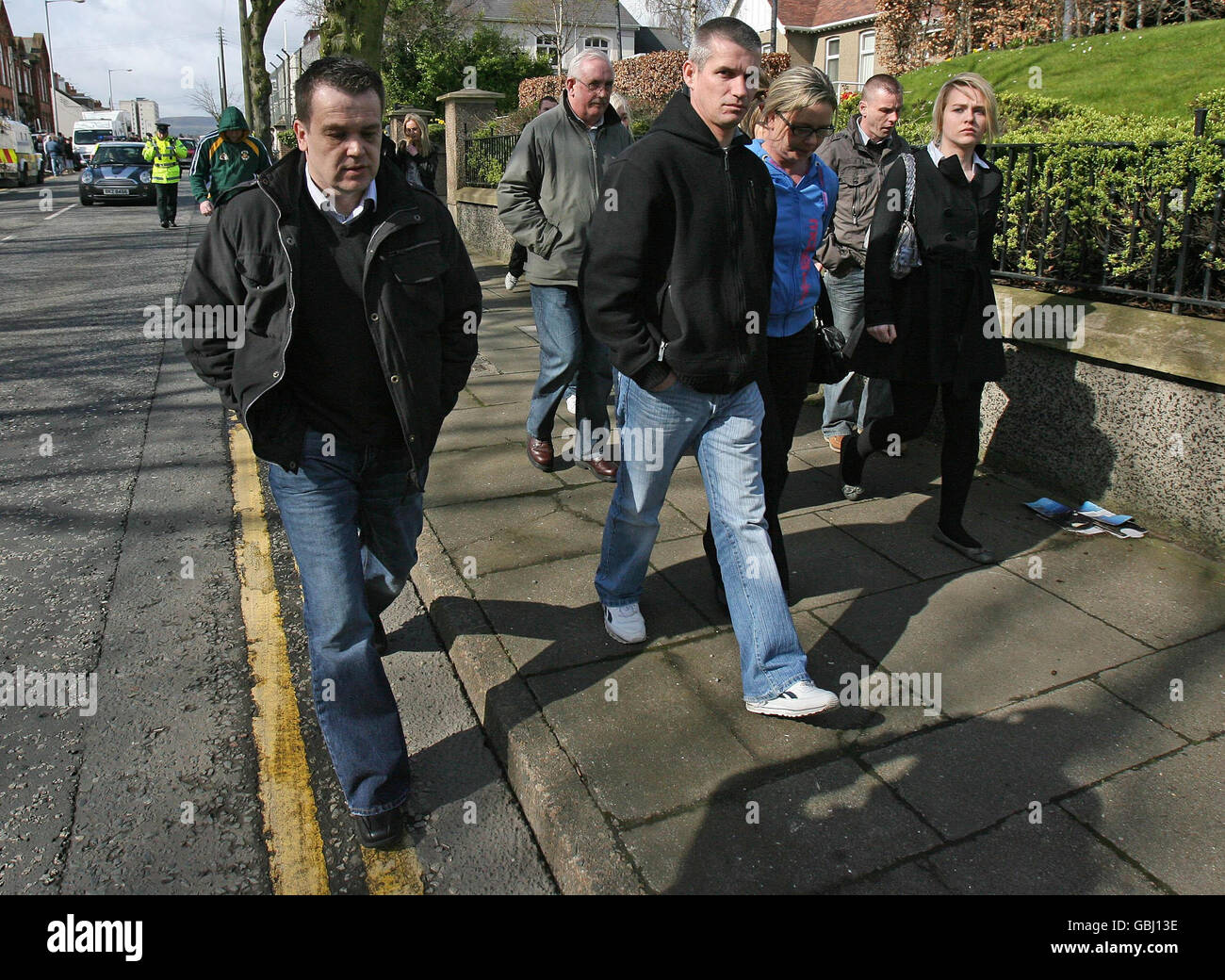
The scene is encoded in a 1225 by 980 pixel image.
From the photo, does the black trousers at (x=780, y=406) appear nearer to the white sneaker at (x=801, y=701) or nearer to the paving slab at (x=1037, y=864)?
the white sneaker at (x=801, y=701)

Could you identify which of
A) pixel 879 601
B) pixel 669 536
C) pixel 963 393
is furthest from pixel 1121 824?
pixel 669 536

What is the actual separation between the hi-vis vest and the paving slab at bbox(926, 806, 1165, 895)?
20.7 m

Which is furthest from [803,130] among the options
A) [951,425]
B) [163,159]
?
[163,159]

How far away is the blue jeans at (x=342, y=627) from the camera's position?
8.82ft

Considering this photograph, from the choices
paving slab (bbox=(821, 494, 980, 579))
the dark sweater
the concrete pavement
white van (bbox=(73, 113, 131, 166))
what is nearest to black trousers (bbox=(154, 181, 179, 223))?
the concrete pavement

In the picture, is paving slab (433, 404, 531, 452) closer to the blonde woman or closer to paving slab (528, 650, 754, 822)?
paving slab (528, 650, 754, 822)

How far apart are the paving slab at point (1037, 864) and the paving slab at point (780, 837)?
0.11 meters

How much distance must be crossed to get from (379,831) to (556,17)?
52.5 meters

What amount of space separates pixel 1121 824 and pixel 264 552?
12.5 feet

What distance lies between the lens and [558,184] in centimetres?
504

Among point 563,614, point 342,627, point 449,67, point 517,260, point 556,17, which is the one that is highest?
point 556,17

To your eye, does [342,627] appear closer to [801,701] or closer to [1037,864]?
[801,701]

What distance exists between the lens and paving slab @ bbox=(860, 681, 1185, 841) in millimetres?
2781

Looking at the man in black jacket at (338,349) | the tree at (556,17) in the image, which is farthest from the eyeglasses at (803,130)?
the tree at (556,17)
